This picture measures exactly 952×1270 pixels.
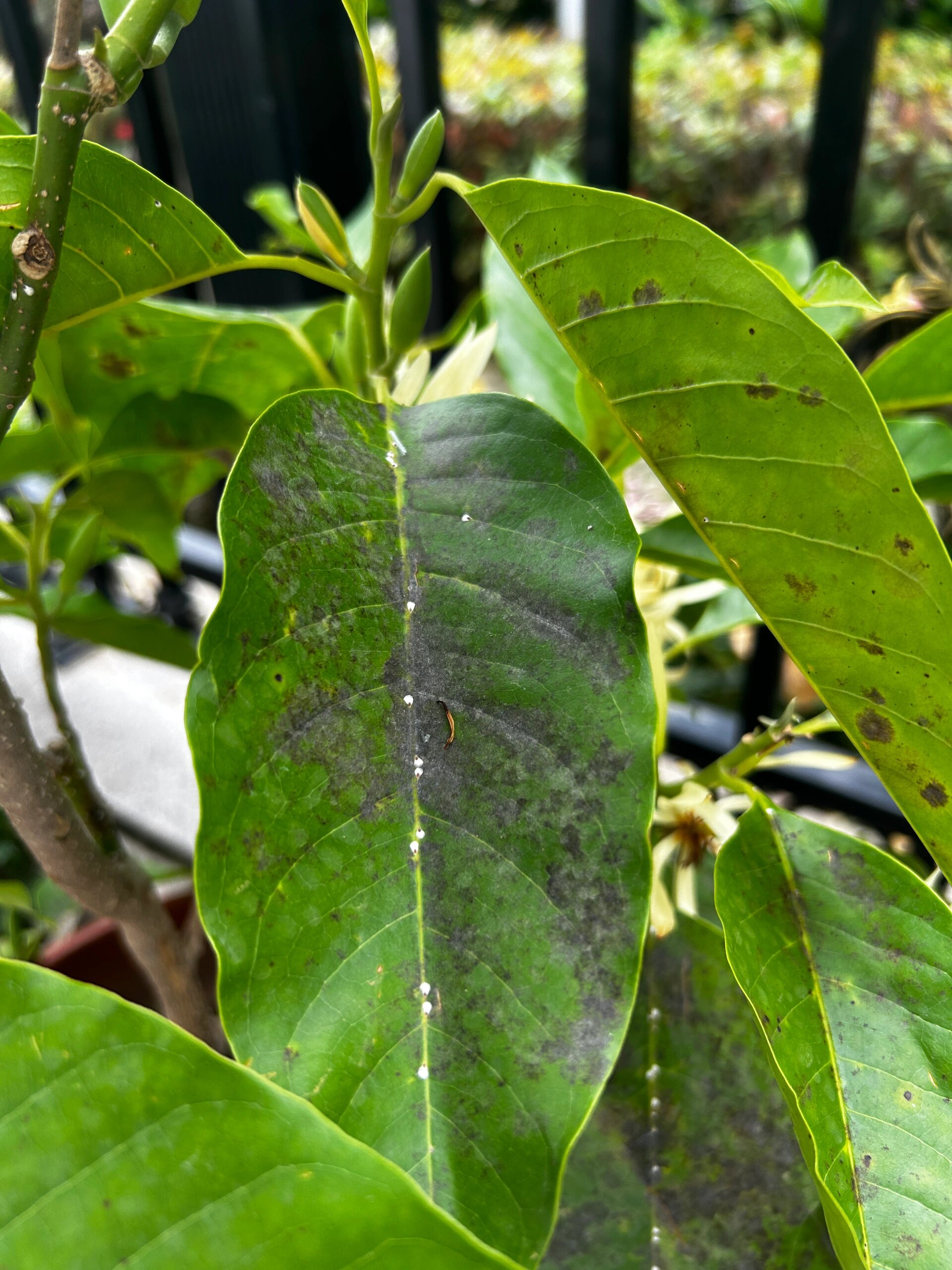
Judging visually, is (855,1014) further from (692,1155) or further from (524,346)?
(524,346)

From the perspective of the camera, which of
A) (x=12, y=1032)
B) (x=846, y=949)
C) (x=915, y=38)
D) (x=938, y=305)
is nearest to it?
(x=12, y=1032)

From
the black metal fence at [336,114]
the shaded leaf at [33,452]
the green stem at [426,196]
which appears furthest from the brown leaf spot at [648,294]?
the black metal fence at [336,114]

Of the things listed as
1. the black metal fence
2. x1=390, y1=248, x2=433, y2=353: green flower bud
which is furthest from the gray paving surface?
x1=390, y1=248, x2=433, y2=353: green flower bud

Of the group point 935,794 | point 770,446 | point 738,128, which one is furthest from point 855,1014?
point 738,128

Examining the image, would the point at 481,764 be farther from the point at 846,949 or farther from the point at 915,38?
the point at 915,38

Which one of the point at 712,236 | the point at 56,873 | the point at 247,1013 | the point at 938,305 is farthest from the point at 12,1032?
the point at 938,305

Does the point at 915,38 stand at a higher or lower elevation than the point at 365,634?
higher

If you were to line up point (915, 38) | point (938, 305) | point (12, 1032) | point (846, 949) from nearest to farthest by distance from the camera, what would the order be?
point (12, 1032), point (846, 949), point (938, 305), point (915, 38)
